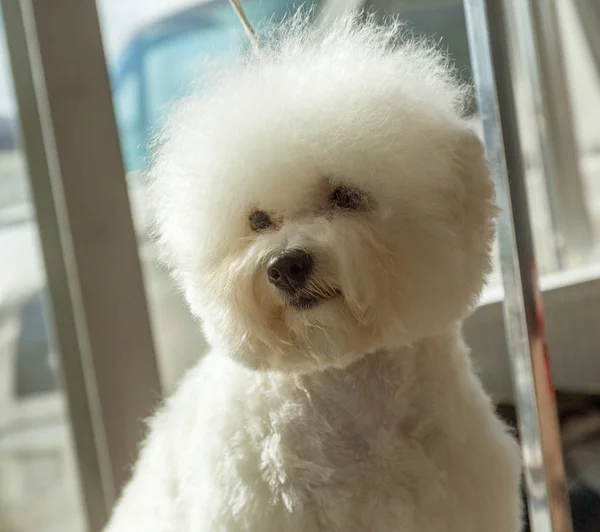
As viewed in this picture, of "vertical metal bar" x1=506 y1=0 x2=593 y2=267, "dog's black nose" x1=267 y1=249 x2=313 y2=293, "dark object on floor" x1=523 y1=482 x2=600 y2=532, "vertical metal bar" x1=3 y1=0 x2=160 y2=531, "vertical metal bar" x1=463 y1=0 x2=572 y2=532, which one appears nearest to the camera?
"dog's black nose" x1=267 y1=249 x2=313 y2=293

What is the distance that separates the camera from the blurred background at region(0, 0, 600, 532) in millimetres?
1379

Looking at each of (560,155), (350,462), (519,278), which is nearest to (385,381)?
(350,462)

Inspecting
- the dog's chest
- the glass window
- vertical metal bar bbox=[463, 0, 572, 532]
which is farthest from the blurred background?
the dog's chest

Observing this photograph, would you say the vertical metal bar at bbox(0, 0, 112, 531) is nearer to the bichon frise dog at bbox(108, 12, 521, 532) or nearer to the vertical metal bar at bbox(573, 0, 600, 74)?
the bichon frise dog at bbox(108, 12, 521, 532)

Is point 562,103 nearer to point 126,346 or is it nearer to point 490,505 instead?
point 490,505

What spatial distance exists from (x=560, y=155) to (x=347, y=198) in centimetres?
90

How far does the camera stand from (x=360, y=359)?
86 centimetres

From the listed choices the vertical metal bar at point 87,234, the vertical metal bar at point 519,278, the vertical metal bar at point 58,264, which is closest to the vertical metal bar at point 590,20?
the vertical metal bar at point 519,278

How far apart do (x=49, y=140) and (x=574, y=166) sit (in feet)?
3.68

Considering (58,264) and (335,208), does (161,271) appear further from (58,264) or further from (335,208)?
(335,208)

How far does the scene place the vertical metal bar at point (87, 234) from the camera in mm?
1328

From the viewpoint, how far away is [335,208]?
2.63 ft

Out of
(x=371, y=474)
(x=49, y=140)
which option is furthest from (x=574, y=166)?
(x=49, y=140)

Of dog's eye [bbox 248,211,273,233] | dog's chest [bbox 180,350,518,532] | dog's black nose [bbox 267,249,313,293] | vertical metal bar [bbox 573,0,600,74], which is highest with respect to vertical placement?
vertical metal bar [bbox 573,0,600,74]
